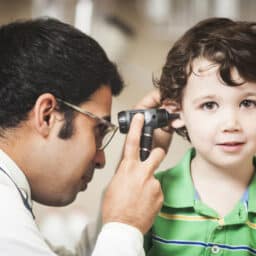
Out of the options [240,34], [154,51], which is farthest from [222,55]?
[154,51]

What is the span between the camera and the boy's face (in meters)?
1.19

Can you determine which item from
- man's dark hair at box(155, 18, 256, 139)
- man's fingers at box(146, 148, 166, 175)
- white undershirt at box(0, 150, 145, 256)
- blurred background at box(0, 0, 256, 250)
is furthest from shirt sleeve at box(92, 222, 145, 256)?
Answer: blurred background at box(0, 0, 256, 250)

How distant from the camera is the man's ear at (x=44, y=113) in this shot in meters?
1.17

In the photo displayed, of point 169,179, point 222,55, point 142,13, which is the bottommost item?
point 169,179

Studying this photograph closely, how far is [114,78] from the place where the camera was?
1.36m

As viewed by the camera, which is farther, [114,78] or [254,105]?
[114,78]

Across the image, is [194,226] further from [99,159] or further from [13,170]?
[13,170]

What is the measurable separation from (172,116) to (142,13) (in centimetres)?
→ 96

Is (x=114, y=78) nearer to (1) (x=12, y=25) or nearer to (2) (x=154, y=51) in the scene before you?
(1) (x=12, y=25)

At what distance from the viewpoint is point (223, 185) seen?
1319 millimetres

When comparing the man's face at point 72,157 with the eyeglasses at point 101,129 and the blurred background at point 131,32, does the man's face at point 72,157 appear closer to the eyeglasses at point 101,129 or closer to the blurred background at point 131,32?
the eyeglasses at point 101,129

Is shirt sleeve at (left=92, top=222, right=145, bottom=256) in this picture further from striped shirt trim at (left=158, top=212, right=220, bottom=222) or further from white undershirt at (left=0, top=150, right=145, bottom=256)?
striped shirt trim at (left=158, top=212, right=220, bottom=222)

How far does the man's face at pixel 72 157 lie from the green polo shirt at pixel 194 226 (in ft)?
0.76

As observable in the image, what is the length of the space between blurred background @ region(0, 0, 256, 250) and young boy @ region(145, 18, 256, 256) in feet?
2.55
